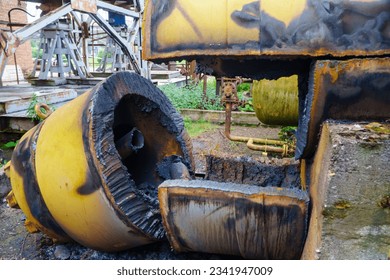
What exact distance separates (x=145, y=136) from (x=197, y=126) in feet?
15.0

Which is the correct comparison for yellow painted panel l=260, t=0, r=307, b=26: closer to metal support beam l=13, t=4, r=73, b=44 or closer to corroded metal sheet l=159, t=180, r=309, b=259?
corroded metal sheet l=159, t=180, r=309, b=259

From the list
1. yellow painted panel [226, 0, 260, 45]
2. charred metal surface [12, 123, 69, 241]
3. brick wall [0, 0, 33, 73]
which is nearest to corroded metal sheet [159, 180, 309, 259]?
yellow painted panel [226, 0, 260, 45]

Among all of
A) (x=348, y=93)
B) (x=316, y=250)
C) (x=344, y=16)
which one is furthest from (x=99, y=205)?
(x=344, y=16)

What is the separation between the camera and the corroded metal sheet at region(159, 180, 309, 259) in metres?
1.58

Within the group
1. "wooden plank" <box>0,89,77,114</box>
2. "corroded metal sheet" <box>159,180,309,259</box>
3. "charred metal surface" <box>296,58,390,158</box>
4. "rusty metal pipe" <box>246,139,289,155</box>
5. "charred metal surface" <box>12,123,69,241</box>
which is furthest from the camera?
"wooden plank" <box>0,89,77,114</box>

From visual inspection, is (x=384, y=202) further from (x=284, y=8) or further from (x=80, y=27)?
(x=80, y=27)

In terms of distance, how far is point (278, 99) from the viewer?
17.9 feet

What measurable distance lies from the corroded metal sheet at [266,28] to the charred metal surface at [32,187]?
3.44ft

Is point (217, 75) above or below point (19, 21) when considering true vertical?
below

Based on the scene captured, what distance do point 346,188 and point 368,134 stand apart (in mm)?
231

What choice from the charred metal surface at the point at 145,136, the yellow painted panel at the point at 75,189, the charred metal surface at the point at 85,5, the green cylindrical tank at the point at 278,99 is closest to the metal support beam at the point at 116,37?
the charred metal surface at the point at 85,5

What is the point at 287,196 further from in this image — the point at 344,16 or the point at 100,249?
the point at 100,249

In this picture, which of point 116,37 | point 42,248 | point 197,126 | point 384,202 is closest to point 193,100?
point 197,126
